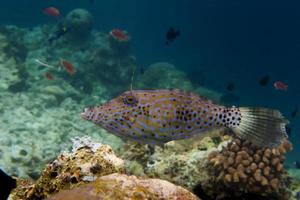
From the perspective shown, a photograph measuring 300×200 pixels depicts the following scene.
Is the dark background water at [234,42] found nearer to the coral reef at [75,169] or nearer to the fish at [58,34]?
the fish at [58,34]

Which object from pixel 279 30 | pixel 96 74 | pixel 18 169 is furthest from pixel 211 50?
pixel 18 169

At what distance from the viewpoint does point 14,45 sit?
19.3 m

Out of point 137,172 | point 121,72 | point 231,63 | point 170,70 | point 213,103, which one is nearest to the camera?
point 213,103

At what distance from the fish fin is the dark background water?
144ft

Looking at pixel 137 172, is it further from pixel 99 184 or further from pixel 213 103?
pixel 99 184

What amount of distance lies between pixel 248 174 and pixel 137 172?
1784 mm

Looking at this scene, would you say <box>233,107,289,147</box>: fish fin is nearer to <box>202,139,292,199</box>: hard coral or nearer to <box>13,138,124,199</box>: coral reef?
<box>202,139,292,199</box>: hard coral

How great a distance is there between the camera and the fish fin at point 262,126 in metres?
3.88

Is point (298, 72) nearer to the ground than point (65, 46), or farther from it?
farther from it

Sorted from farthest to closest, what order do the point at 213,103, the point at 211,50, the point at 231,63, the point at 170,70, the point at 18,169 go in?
1. the point at 211,50
2. the point at 231,63
3. the point at 170,70
4. the point at 18,169
5. the point at 213,103

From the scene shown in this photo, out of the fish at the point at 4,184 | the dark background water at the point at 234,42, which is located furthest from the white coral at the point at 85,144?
the dark background water at the point at 234,42

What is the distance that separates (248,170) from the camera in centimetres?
479

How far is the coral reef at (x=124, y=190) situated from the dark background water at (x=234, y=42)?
45.4 meters

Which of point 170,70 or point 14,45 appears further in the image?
point 170,70
